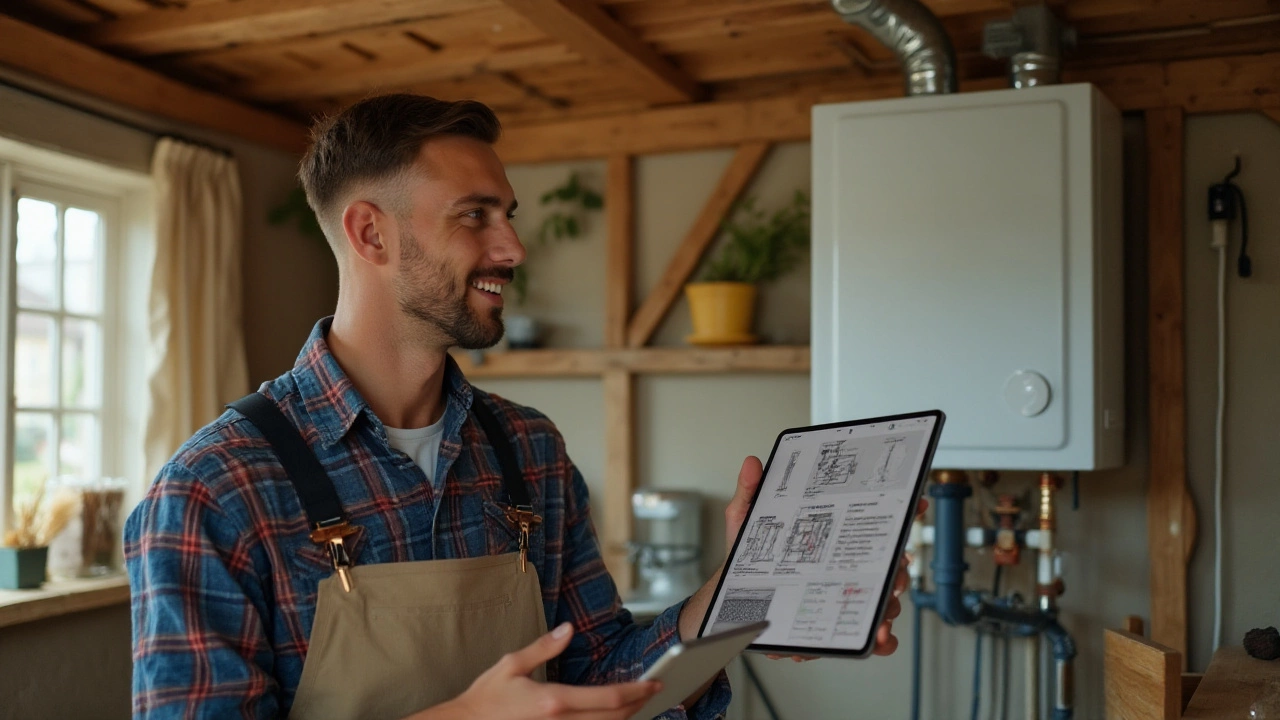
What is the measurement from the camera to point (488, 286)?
171cm

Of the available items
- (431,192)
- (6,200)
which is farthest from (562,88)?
(431,192)

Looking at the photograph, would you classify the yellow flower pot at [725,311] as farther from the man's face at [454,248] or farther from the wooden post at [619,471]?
the man's face at [454,248]

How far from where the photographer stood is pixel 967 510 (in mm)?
3258

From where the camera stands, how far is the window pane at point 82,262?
3.23m

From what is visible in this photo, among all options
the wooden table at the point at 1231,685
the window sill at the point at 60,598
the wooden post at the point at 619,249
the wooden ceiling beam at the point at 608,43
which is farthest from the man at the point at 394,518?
the wooden post at the point at 619,249

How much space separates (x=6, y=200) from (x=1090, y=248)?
2.70m

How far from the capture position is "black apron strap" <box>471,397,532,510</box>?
1.73m

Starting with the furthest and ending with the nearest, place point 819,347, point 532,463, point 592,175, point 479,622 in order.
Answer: point 592,175
point 819,347
point 532,463
point 479,622

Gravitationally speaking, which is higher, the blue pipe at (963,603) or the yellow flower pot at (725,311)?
the yellow flower pot at (725,311)

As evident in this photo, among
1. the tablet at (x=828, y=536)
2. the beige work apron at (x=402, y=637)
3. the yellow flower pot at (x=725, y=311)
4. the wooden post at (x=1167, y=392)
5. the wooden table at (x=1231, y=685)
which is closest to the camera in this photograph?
the tablet at (x=828, y=536)

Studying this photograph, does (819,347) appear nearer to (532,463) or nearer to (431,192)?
(532,463)

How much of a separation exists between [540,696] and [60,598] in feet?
6.76

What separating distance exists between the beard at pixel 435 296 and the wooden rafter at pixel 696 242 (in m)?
1.97

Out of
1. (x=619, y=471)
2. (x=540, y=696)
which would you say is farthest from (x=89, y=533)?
(x=540, y=696)
